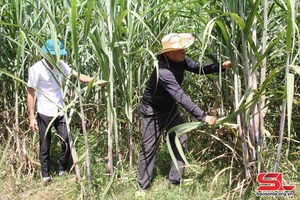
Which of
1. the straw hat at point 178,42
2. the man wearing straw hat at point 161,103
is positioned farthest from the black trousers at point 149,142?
the straw hat at point 178,42

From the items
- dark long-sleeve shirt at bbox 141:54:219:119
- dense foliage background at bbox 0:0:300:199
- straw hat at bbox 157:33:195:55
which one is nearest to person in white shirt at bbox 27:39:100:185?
dense foliage background at bbox 0:0:300:199

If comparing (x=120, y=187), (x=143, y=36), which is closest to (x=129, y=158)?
(x=120, y=187)

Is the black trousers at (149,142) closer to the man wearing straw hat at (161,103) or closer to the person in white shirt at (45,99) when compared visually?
the man wearing straw hat at (161,103)

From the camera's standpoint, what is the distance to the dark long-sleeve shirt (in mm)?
2145

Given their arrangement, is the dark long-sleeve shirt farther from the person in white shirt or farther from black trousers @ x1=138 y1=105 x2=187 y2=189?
the person in white shirt

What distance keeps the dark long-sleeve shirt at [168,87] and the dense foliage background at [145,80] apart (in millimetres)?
100

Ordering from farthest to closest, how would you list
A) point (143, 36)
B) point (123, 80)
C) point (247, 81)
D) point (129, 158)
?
1. point (129, 158)
2. point (143, 36)
3. point (123, 80)
4. point (247, 81)

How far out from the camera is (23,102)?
2.97 m

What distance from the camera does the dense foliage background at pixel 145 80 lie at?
189cm

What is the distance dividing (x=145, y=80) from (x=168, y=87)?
468mm

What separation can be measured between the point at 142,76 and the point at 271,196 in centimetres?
125

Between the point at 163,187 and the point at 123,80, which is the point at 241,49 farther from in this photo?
the point at 163,187

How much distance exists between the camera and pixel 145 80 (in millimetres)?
2650

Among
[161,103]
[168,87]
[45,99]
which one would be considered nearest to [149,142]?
[161,103]
